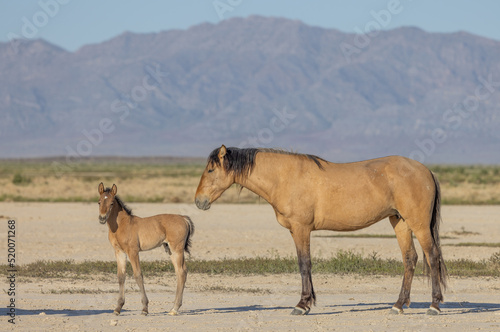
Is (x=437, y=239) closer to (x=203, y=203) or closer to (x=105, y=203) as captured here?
(x=203, y=203)

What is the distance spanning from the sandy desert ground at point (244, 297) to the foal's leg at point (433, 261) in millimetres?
278

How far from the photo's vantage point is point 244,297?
12.8 m

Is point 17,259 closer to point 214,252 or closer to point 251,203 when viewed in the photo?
point 214,252

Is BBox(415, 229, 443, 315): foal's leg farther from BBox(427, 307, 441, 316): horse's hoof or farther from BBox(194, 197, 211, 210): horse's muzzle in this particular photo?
BBox(194, 197, 211, 210): horse's muzzle

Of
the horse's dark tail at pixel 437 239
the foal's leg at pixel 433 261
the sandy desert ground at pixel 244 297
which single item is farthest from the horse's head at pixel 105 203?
the horse's dark tail at pixel 437 239

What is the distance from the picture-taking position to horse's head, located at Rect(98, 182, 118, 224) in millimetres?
10273

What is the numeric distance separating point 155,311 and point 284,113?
168 m

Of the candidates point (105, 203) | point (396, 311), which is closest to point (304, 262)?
point (396, 311)

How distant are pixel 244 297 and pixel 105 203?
3.39m

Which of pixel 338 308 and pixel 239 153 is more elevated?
pixel 239 153

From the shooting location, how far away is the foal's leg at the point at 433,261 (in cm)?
1118

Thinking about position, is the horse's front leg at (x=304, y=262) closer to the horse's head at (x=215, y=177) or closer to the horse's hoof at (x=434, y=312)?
the horse's head at (x=215, y=177)

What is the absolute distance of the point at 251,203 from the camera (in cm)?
3953

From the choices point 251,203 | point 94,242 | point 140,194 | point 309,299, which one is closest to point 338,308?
point 309,299
